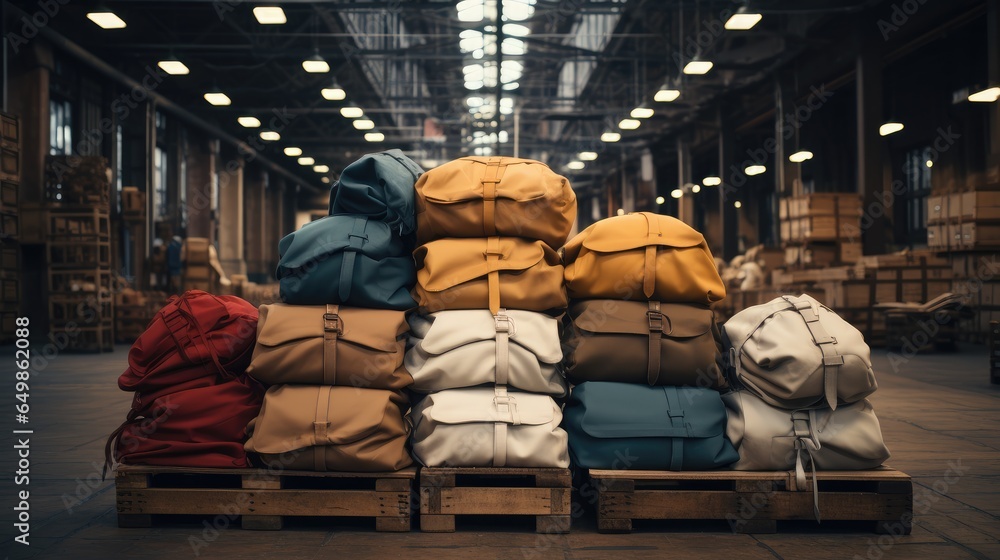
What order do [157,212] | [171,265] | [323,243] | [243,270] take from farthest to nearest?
[243,270] < [157,212] < [171,265] < [323,243]

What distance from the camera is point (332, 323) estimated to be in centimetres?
399

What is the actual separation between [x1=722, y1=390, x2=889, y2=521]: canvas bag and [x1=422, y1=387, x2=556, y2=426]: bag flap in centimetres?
96

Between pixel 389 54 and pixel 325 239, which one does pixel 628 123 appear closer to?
pixel 389 54

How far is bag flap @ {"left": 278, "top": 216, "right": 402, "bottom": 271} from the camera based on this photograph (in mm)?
4051

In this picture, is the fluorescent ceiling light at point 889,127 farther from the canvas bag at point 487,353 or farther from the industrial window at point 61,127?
the industrial window at point 61,127

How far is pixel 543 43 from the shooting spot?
20.8 m

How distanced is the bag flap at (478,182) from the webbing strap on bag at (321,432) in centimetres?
119

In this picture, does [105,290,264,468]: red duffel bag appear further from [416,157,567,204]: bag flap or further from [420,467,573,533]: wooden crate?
[416,157,567,204]: bag flap

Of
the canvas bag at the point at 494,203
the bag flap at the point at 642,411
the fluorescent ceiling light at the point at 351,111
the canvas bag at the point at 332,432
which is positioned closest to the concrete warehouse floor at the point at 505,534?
the canvas bag at the point at 332,432

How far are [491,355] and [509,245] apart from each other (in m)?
0.61

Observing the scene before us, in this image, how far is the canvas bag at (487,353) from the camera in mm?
3955

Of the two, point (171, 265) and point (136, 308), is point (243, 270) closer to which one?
point (171, 265)

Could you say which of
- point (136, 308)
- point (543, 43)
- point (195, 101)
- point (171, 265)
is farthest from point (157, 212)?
point (543, 43)

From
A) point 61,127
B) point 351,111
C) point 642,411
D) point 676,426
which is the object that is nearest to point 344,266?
point 642,411
